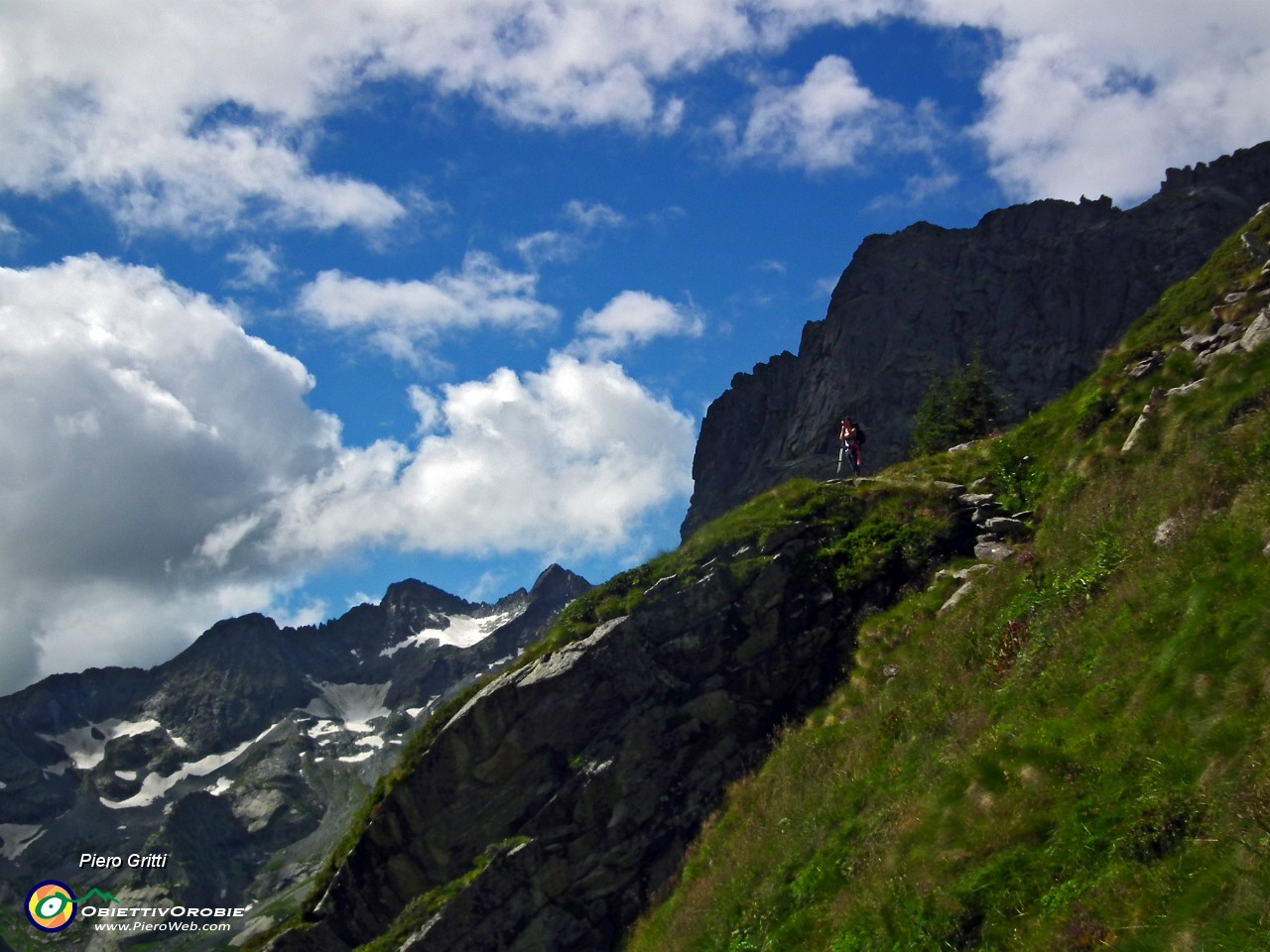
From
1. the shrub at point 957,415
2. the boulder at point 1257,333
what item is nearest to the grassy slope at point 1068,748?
the boulder at point 1257,333

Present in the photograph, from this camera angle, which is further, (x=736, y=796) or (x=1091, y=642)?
(x=736, y=796)

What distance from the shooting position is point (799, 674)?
27469mm

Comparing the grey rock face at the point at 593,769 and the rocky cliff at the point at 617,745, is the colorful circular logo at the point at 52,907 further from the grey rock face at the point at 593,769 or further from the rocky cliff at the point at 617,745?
the grey rock face at the point at 593,769

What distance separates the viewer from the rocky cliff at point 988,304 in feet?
447

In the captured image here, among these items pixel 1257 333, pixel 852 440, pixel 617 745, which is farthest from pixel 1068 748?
pixel 852 440

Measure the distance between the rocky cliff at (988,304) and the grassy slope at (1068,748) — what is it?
339 ft

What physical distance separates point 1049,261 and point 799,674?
134 m

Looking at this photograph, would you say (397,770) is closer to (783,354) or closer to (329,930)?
(329,930)

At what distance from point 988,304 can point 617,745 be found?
132m

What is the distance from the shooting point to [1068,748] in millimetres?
14242

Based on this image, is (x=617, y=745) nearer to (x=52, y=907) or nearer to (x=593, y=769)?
(x=593, y=769)

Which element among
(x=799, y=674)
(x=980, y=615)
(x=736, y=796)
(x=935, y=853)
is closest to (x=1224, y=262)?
(x=980, y=615)

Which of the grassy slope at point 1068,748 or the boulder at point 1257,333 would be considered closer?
the grassy slope at point 1068,748

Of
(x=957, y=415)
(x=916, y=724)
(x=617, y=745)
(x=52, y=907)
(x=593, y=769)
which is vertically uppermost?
(x=52, y=907)
